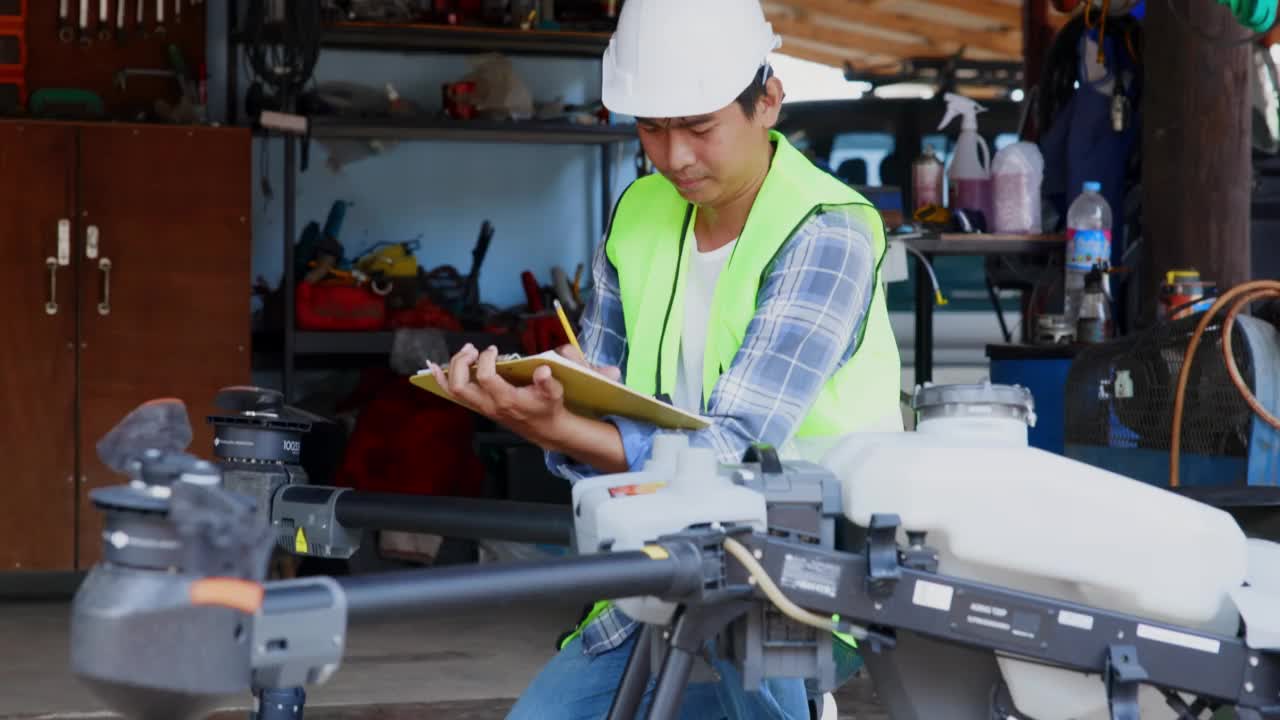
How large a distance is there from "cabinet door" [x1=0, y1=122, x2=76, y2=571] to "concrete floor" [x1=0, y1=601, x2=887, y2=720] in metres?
0.29

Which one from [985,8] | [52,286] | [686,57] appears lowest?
[52,286]

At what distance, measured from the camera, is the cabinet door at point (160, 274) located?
609 cm

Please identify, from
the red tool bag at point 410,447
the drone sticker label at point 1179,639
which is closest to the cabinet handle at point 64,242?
the red tool bag at point 410,447

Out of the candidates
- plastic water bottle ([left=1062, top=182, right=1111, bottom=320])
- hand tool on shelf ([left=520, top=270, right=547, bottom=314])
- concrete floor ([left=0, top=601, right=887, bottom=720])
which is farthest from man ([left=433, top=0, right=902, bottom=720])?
hand tool on shelf ([left=520, top=270, right=547, bottom=314])

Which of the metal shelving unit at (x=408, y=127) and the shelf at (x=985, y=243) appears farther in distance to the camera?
the metal shelving unit at (x=408, y=127)

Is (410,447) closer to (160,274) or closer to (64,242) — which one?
(160,274)

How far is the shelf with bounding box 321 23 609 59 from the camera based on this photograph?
6660 mm

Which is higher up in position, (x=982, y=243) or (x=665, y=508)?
(x=982, y=243)

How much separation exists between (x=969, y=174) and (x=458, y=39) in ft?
8.21

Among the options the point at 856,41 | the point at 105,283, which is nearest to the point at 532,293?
the point at 105,283

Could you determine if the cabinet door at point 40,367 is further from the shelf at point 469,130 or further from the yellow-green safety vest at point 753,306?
the yellow-green safety vest at point 753,306

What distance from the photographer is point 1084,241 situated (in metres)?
4.87

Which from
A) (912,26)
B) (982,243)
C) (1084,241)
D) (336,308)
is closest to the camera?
(1084,241)

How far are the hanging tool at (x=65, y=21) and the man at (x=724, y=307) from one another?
5.09m
